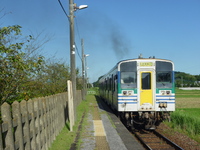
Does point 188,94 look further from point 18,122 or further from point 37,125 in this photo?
point 18,122

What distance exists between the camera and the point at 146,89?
→ 11117mm

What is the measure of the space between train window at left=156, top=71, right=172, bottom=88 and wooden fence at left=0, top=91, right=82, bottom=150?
5.43 meters

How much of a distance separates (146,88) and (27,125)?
23.8 ft

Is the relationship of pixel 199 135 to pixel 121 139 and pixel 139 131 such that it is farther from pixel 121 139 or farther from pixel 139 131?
pixel 121 139

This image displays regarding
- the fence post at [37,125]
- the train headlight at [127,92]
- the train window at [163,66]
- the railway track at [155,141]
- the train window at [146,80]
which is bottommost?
the railway track at [155,141]

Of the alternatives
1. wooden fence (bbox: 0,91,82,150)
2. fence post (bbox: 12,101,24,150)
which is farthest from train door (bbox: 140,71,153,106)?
fence post (bbox: 12,101,24,150)

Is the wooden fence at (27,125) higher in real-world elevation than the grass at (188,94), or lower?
higher

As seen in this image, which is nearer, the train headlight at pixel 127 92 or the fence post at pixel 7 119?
the fence post at pixel 7 119

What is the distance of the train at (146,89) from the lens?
10.9 meters

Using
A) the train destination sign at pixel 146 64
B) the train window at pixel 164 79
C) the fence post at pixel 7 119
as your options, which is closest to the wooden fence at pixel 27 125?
the fence post at pixel 7 119

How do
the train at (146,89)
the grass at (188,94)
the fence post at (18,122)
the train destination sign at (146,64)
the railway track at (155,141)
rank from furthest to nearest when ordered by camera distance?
the grass at (188,94), the train destination sign at (146,64), the train at (146,89), the railway track at (155,141), the fence post at (18,122)

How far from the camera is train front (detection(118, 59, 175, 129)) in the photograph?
10.9m

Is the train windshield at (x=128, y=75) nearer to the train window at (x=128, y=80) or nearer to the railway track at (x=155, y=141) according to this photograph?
the train window at (x=128, y=80)

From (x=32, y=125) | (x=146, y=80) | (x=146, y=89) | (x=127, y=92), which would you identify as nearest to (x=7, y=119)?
(x=32, y=125)
